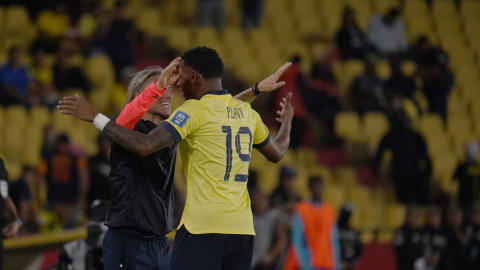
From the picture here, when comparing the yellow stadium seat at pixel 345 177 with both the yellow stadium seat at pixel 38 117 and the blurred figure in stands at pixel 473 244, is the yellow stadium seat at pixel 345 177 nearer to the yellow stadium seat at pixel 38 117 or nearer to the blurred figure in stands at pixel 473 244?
the blurred figure in stands at pixel 473 244

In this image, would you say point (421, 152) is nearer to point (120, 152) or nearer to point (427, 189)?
point (427, 189)

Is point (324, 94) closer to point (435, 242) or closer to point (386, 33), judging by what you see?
point (386, 33)

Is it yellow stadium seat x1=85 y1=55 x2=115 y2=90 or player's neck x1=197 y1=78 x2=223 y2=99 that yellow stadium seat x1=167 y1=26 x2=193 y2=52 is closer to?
yellow stadium seat x1=85 y1=55 x2=115 y2=90

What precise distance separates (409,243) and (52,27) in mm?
7259

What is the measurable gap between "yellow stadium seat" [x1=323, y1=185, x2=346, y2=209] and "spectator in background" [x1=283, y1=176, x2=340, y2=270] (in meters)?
2.29

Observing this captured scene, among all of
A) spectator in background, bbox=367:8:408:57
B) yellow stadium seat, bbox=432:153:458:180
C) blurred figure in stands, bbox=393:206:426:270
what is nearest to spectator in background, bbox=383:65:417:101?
yellow stadium seat, bbox=432:153:458:180

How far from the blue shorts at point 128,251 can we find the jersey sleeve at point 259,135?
931 millimetres

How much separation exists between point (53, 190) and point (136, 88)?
567 centimetres

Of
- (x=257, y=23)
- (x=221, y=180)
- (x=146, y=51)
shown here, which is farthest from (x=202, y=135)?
(x=257, y=23)

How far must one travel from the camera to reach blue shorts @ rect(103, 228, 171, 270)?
457 cm

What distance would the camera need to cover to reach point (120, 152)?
4.60 meters

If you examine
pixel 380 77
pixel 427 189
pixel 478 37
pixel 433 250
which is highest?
pixel 478 37

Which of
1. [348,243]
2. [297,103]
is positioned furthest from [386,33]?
[348,243]

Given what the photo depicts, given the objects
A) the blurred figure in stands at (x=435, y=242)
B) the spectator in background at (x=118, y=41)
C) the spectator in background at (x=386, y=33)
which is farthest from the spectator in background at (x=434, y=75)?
the spectator in background at (x=118, y=41)
